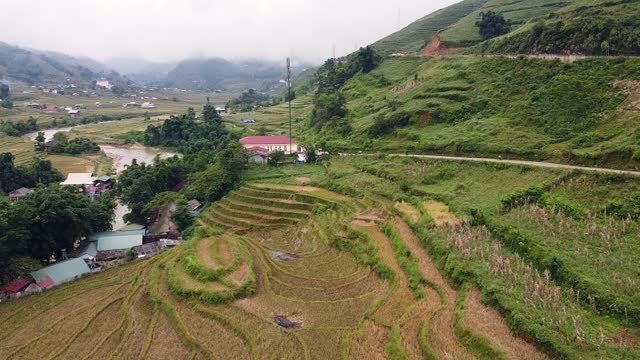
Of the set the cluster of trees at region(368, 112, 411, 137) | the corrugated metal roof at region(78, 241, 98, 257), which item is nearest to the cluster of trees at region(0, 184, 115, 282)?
the corrugated metal roof at region(78, 241, 98, 257)

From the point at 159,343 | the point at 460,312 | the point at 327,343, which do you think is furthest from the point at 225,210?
the point at 460,312

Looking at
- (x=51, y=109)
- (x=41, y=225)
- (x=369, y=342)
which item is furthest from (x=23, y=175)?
(x=51, y=109)

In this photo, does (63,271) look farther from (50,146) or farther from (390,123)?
(50,146)

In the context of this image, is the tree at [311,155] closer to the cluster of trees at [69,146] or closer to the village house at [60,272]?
the village house at [60,272]

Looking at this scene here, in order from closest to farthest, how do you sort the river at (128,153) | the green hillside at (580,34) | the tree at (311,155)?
1. the green hillside at (580,34)
2. the tree at (311,155)
3. the river at (128,153)

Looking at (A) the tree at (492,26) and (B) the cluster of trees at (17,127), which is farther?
(B) the cluster of trees at (17,127)

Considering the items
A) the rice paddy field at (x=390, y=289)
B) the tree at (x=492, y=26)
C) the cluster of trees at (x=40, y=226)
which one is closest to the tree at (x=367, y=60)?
the tree at (x=492, y=26)
